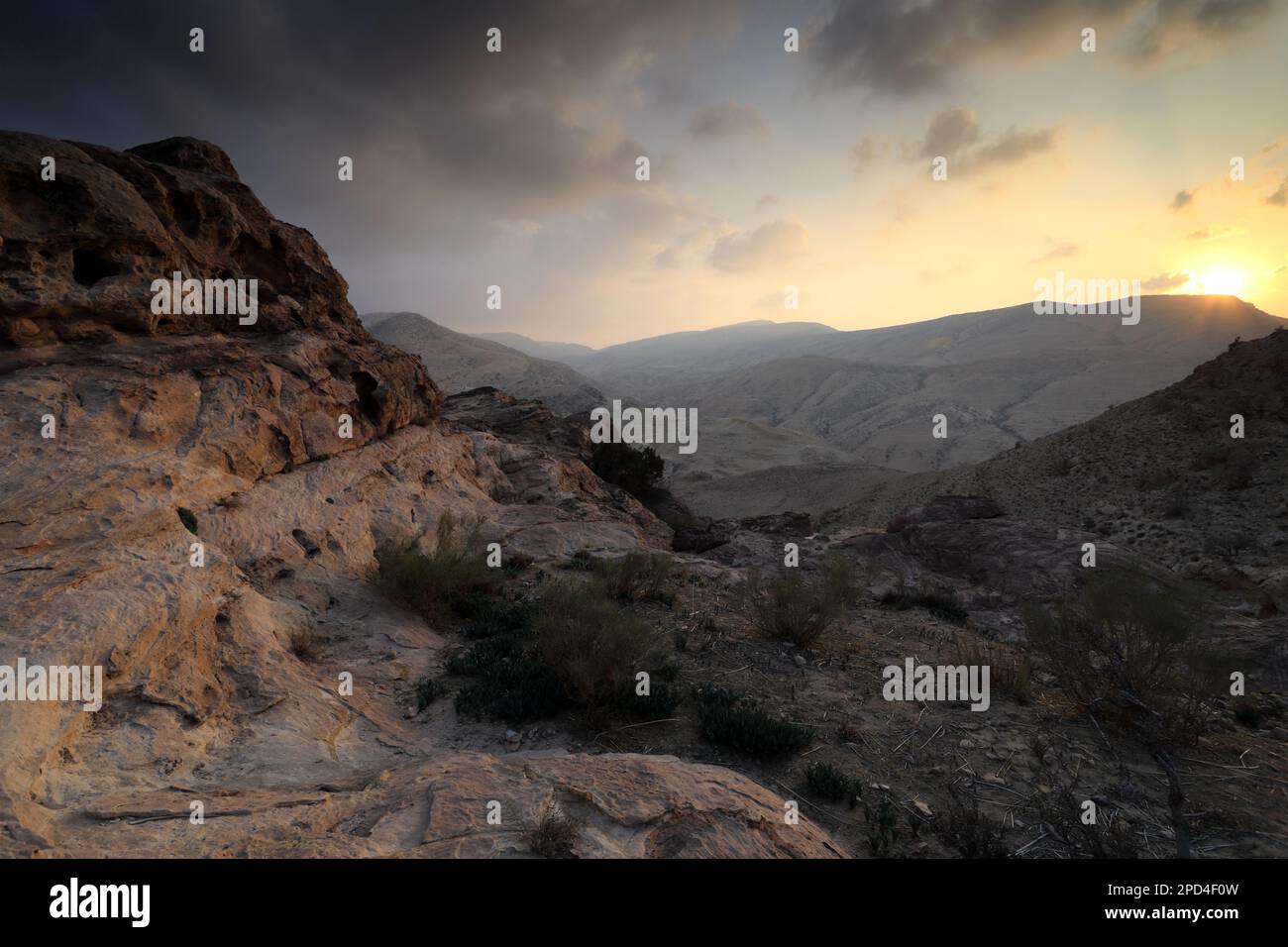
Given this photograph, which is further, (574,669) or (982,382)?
(982,382)

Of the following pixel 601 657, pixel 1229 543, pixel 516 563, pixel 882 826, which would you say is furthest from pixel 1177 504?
pixel 601 657

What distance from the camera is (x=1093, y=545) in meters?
10.5

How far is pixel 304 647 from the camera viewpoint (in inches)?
218

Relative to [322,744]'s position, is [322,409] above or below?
above

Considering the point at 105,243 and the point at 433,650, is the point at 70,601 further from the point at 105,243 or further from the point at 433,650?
the point at 105,243

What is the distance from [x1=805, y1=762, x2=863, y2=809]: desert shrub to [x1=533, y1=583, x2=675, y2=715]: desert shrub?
1482 millimetres

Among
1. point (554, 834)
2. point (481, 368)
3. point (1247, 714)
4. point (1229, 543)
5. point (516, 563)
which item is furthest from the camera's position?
point (481, 368)

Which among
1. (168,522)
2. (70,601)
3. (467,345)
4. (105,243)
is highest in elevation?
(467,345)

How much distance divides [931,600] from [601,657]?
7433 mm

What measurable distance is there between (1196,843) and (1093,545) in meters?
8.96

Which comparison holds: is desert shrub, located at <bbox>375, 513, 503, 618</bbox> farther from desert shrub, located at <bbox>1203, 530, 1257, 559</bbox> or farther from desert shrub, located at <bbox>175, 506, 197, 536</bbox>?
desert shrub, located at <bbox>1203, 530, 1257, 559</bbox>

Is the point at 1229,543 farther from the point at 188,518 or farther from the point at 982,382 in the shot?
the point at 982,382

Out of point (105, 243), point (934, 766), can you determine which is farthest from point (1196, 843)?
point (105, 243)

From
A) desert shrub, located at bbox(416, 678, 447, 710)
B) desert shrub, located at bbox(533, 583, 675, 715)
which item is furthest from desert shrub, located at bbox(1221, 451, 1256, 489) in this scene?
desert shrub, located at bbox(416, 678, 447, 710)
